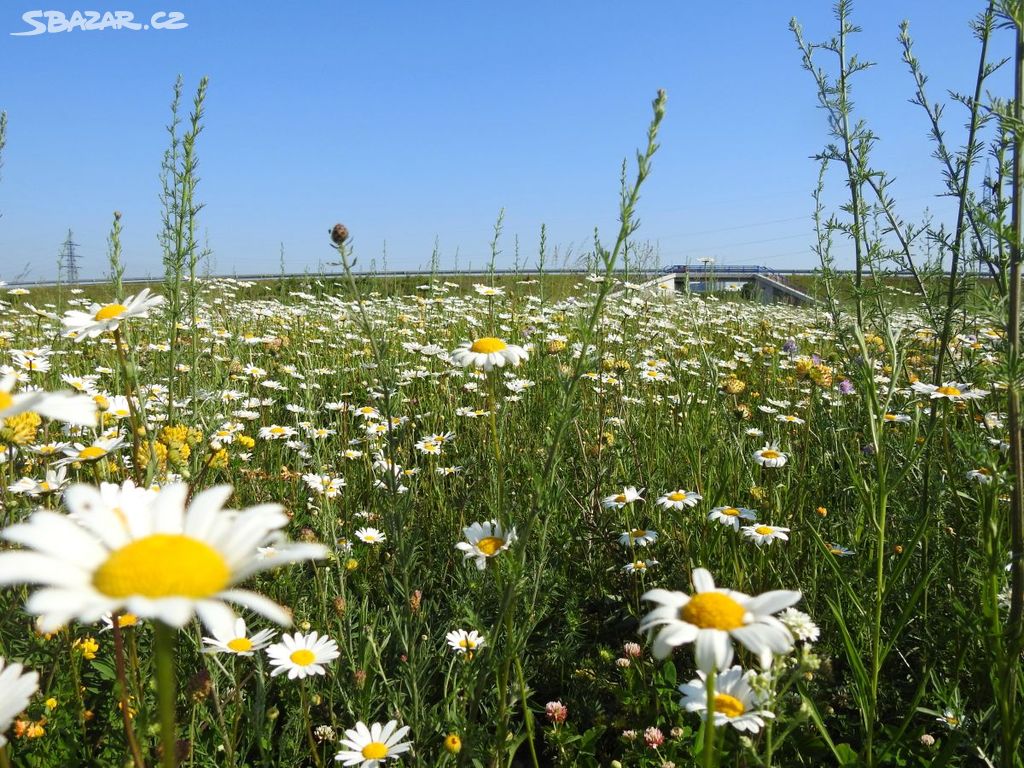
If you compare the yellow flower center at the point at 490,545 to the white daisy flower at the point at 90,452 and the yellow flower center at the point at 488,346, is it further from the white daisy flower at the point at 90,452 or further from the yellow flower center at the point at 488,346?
the white daisy flower at the point at 90,452

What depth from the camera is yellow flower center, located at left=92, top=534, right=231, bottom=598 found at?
2.13 ft

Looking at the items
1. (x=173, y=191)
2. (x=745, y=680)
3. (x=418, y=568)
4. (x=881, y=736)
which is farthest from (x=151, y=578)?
(x=173, y=191)

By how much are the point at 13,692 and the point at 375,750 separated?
35.5 inches

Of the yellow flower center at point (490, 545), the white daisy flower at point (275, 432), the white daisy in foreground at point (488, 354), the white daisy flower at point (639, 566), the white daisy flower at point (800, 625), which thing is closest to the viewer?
the white daisy flower at point (800, 625)

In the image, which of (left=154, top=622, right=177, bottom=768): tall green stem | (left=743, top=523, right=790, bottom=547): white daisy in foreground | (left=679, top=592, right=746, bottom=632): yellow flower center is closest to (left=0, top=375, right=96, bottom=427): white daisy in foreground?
(left=154, top=622, right=177, bottom=768): tall green stem

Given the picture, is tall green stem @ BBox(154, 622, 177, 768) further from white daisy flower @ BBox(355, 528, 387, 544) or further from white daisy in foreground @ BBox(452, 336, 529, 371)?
white daisy flower @ BBox(355, 528, 387, 544)

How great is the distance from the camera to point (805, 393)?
437cm

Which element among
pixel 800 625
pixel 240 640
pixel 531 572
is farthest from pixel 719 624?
pixel 240 640

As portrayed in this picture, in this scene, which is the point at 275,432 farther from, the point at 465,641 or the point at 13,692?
the point at 13,692

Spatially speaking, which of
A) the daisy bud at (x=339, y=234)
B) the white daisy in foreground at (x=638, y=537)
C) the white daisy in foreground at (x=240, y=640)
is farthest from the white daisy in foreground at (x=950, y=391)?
the white daisy in foreground at (x=240, y=640)

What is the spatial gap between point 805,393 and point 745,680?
3.44 m

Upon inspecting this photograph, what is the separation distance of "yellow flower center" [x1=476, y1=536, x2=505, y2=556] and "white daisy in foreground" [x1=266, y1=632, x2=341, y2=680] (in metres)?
0.44

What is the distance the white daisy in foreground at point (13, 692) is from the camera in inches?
29.8

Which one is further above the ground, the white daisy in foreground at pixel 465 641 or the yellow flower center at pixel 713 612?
the yellow flower center at pixel 713 612
